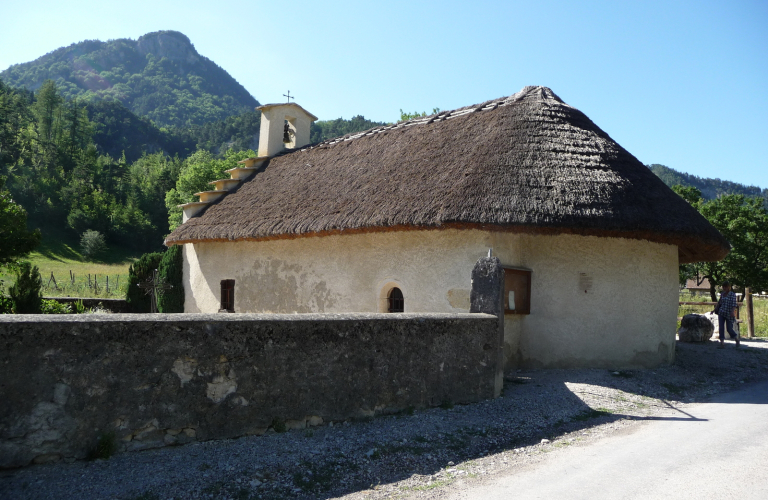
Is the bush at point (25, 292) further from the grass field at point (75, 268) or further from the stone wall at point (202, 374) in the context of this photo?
the grass field at point (75, 268)

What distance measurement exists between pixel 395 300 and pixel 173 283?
26.6 feet

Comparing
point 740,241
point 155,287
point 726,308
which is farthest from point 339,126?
point 726,308

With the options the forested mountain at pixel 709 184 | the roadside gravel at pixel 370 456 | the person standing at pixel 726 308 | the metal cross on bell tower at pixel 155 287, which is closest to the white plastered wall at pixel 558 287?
the roadside gravel at pixel 370 456

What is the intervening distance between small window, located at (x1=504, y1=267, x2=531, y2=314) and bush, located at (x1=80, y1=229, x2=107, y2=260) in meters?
41.7

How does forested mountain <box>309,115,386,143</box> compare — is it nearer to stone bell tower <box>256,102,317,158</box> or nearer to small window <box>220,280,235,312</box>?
stone bell tower <box>256,102,317,158</box>

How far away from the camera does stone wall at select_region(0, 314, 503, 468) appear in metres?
4.09

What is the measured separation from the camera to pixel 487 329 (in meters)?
6.79

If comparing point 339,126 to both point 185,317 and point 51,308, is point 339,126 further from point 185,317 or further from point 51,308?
point 185,317

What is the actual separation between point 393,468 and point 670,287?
7.78 meters

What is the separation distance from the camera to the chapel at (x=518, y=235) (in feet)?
29.2

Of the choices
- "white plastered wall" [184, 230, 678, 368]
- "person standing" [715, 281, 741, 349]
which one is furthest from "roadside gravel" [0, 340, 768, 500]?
"person standing" [715, 281, 741, 349]

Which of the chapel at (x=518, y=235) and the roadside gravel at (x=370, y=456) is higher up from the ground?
the chapel at (x=518, y=235)

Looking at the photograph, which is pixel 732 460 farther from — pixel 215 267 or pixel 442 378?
pixel 215 267

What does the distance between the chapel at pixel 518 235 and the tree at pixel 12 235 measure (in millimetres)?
6458
